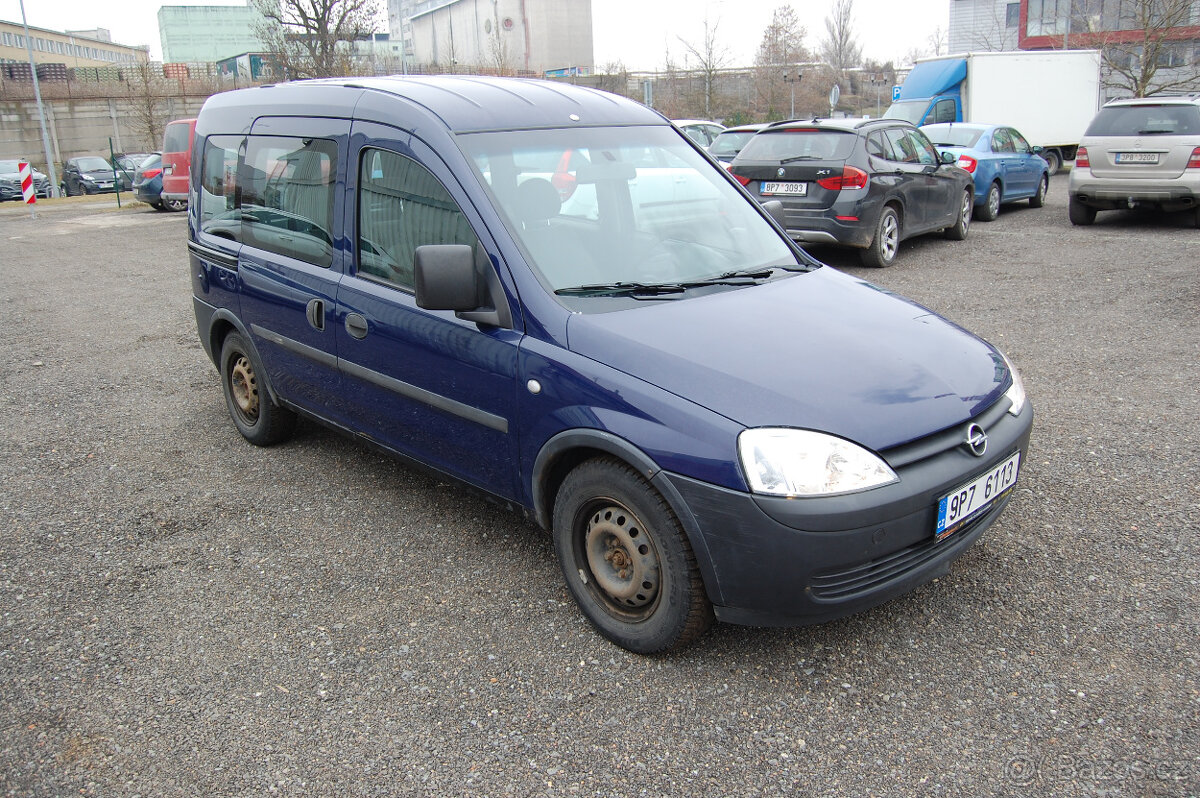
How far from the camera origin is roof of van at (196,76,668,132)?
12.1ft

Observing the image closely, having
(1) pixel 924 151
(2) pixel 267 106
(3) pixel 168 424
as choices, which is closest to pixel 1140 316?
(1) pixel 924 151

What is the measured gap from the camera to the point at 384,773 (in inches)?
103

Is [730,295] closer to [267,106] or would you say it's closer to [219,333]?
[267,106]

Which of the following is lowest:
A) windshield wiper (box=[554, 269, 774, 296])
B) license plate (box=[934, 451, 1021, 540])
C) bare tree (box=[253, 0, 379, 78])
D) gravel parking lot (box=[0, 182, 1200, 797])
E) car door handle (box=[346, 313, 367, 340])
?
gravel parking lot (box=[0, 182, 1200, 797])

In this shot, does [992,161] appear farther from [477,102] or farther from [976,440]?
[976,440]

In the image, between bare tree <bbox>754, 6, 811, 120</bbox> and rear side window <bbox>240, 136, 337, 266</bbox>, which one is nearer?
rear side window <bbox>240, 136, 337, 266</bbox>

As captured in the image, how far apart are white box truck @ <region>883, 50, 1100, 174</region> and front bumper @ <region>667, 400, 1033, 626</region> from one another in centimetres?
1876

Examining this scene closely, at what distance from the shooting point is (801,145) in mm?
10156

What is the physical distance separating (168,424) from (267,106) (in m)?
2.26

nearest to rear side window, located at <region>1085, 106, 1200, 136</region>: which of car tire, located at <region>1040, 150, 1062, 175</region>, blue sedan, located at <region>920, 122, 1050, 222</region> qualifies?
blue sedan, located at <region>920, 122, 1050, 222</region>

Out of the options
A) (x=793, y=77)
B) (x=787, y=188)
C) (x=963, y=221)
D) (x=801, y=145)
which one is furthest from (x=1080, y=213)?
(x=793, y=77)

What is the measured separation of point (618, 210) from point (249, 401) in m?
2.74

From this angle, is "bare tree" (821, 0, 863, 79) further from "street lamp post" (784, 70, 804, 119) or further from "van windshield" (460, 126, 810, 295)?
"van windshield" (460, 126, 810, 295)

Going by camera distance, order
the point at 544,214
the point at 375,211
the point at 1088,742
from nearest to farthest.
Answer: the point at 1088,742
the point at 544,214
the point at 375,211
